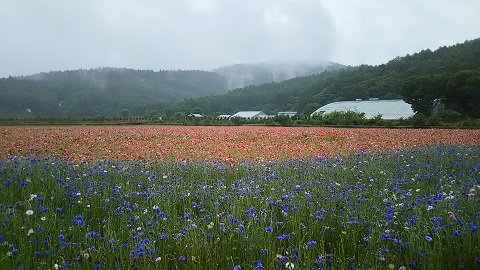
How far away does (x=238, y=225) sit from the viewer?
4113 millimetres

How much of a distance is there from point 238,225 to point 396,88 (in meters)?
88.0

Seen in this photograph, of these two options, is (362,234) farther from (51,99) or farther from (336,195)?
(51,99)

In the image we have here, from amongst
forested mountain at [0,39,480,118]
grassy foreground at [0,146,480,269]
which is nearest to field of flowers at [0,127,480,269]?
grassy foreground at [0,146,480,269]

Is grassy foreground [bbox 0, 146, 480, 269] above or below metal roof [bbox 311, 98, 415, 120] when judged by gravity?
below

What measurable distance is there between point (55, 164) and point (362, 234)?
24.5 feet

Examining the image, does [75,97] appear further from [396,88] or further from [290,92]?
[396,88]

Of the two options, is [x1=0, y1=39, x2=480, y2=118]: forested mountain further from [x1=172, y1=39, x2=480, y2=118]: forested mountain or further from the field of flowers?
the field of flowers

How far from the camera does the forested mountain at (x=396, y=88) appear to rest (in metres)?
56.2

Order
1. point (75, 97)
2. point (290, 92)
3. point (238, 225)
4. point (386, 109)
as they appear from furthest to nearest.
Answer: point (290, 92) < point (75, 97) < point (386, 109) < point (238, 225)

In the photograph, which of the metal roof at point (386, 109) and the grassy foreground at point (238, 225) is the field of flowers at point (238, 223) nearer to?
the grassy foreground at point (238, 225)

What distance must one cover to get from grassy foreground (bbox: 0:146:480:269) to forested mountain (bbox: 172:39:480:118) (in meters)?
58.6

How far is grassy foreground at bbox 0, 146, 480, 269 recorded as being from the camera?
3.31 metres

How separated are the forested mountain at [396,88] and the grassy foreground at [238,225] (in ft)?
192

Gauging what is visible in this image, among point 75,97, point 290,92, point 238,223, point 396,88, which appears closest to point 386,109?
point 396,88
